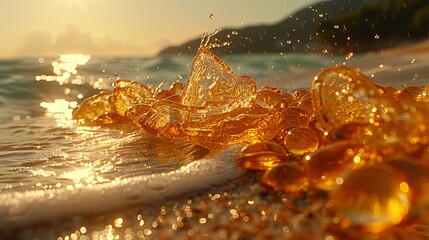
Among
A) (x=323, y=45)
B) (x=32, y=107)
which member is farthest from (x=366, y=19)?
(x=32, y=107)

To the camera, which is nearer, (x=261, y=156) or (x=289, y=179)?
(x=289, y=179)

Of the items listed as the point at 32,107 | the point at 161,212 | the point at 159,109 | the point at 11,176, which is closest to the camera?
the point at 161,212

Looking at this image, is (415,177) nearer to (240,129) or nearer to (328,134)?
(328,134)

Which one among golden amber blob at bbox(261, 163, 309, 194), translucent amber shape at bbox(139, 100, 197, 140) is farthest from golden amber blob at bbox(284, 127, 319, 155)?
translucent amber shape at bbox(139, 100, 197, 140)

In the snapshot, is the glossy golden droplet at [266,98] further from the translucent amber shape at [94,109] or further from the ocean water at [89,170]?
the translucent amber shape at [94,109]

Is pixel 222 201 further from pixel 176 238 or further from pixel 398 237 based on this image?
pixel 398 237

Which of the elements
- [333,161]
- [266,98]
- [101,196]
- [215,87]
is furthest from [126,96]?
[333,161]
